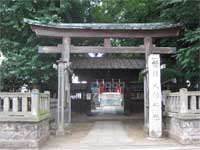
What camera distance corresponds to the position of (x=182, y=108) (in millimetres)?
11969

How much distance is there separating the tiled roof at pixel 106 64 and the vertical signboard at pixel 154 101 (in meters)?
6.46

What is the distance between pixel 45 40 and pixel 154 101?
747 cm

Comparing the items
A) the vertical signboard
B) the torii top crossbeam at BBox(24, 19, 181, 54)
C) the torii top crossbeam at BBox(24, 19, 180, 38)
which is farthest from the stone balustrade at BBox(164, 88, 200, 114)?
the torii top crossbeam at BBox(24, 19, 180, 38)

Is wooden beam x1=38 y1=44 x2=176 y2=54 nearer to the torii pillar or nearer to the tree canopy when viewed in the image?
the torii pillar

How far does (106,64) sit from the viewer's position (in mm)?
21141

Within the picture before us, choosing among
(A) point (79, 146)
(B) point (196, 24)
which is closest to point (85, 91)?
(B) point (196, 24)

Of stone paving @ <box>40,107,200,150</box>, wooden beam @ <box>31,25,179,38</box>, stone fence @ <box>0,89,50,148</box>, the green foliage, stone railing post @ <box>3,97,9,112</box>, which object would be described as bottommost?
stone paving @ <box>40,107,200,150</box>

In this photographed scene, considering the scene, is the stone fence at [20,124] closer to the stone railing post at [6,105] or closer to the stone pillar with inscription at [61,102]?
the stone railing post at [6,105]

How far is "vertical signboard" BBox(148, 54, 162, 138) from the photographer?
43.4 feet

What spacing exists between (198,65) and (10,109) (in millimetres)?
7607

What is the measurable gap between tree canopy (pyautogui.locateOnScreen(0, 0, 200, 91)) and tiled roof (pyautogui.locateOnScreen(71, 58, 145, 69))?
1772 millimetres

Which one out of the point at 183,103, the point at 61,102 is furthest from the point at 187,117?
the point at 61,102

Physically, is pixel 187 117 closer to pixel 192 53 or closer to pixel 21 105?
pixel 192 53

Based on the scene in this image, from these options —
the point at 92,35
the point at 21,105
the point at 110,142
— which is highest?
the point at 92,35
